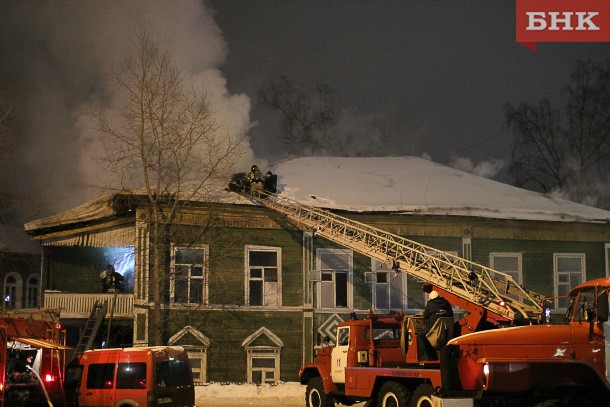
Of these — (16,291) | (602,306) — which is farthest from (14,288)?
(602,306)

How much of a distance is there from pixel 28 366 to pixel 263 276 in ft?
38.6

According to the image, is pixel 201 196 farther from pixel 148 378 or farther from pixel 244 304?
pixel 148 378

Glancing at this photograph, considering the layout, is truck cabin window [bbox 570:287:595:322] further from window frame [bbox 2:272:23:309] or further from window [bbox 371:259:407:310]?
window frame [bbox 2:272:23:309]

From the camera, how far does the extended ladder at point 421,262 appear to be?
18.8 meters

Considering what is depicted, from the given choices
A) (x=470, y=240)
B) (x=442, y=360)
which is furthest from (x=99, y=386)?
(x=470, y=240)

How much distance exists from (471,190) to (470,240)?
8.89ft

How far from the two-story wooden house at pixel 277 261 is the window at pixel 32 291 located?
1417cm

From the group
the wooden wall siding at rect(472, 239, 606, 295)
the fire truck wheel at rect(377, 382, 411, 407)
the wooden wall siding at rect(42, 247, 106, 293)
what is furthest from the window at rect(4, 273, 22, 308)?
the fire truck wheel at rect(377, 382, 411, 407)

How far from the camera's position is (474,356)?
13766mm

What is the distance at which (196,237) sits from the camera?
2742 centimetres

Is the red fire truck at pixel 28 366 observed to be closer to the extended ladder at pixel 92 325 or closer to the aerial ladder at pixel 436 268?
the aerial ladder at pixel 436 268

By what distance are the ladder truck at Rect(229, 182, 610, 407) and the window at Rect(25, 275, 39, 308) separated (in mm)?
26712

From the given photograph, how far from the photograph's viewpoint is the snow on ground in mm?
24344

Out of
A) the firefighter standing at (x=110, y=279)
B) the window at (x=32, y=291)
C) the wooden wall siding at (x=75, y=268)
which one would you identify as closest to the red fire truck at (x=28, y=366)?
the firefighter standing at (x=110, y=279)
